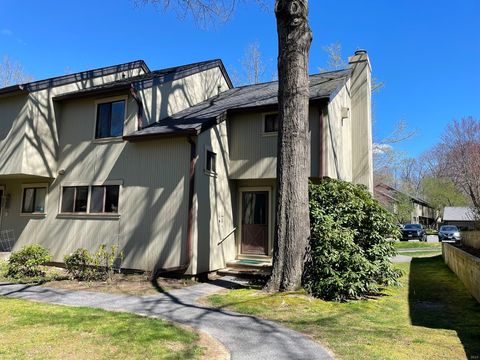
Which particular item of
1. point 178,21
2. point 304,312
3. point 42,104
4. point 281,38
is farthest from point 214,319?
point 42,104

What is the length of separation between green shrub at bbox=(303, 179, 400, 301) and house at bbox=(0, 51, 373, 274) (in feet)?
6.28

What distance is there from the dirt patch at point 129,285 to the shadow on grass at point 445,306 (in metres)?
5.51

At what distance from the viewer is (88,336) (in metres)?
4.96

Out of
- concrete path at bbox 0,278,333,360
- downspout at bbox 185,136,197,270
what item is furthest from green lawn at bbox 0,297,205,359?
downspout at bbox 185,136,197,270

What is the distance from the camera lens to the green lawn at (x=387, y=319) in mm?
4766

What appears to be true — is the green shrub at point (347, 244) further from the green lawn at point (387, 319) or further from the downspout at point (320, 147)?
the downspout at point (320, 147)

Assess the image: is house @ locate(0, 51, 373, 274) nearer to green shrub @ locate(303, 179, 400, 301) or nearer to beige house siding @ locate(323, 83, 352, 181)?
beige house siding @ locate(323, 83, 352, 181)

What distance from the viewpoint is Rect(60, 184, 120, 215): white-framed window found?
11602mm

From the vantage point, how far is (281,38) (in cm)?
869

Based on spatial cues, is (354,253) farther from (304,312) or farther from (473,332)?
(473,332)

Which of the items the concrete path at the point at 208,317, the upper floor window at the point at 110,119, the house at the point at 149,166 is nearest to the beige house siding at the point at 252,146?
the house at the point at 149,166

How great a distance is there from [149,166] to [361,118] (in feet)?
28.2

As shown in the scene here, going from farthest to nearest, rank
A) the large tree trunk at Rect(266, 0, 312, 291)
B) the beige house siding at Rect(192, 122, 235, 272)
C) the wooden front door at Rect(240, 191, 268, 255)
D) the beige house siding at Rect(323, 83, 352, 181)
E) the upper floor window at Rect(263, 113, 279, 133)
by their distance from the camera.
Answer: the wooden front door at Rect(240, 191, 268, 255) < the upper floor window at Rect(263, 113, 279, 133) < the beige house siding at Rect(323, 83, 352, 181) < the beige house siding at Rect(192, 122, 235, 272) < the large tree trunk at Rect(266, 0, 312, 291)

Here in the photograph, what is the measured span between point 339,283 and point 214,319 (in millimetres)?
2816
